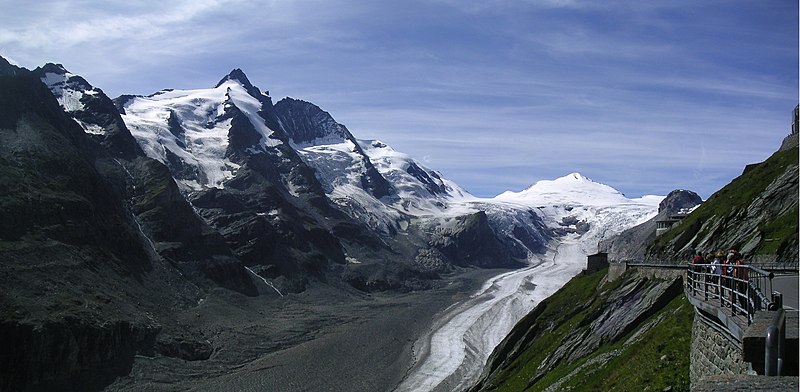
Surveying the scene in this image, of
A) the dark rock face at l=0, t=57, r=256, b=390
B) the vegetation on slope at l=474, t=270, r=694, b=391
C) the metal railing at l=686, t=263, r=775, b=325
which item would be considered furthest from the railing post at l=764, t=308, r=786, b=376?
the dark rock face at l=0, t=57, r=256, b=390

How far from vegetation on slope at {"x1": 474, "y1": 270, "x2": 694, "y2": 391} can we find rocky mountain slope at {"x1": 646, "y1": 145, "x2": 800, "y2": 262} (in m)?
9.75

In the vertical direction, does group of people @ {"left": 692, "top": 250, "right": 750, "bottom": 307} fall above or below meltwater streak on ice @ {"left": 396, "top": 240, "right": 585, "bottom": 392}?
above

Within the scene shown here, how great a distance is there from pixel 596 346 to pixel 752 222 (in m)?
28.6

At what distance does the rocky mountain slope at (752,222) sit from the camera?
61094 mm

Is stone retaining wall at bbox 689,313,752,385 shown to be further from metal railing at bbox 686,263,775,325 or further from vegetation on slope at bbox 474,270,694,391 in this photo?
vegetation on slope at bbox 474,270,694,391

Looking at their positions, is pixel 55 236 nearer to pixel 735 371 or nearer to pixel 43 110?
pixel 43 110

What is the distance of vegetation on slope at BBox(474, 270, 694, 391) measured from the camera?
106 ft

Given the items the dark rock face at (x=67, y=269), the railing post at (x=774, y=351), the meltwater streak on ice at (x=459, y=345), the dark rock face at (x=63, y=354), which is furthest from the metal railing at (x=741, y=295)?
the dark rock face at (x=67, y=269)

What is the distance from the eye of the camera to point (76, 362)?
109 meters

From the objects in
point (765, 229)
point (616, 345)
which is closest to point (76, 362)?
point (616, 345)

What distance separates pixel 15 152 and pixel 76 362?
79.0m

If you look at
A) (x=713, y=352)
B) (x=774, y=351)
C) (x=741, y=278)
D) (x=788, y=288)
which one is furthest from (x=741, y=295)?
(x=788, y=288)

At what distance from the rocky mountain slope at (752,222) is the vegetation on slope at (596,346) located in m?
9.75

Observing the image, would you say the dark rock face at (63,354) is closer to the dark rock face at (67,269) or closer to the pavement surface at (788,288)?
the dark rock face at (67,269)
